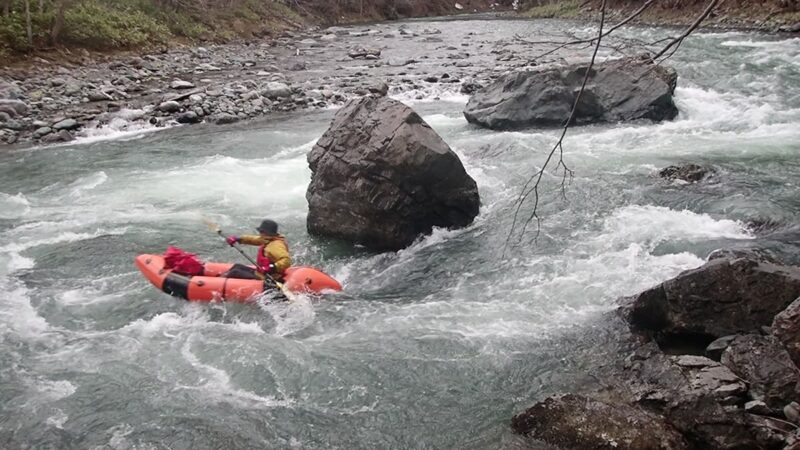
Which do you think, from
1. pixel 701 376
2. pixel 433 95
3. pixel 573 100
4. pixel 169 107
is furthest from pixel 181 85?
pixel 701 376

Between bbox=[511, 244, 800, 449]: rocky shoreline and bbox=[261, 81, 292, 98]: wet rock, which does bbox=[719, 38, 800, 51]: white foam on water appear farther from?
bbox=[511, 244, 800, 449]: rocky shoreline

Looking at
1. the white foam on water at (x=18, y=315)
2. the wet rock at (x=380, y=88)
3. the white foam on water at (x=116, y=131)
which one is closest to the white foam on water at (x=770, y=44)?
the wet rock at (x=380, y=88)

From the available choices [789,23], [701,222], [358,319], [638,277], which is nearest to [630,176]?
[701,222]

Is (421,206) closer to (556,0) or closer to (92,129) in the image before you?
(92,129)

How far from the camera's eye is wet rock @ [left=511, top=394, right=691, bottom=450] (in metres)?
4.66

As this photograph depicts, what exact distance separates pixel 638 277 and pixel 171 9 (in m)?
27.6

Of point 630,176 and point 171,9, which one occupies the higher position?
point 171,9

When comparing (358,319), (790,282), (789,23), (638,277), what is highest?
(789,23)

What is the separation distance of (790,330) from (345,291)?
4.82 meters

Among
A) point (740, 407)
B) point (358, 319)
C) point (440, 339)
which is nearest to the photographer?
point (740, 407)

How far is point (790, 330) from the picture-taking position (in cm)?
505

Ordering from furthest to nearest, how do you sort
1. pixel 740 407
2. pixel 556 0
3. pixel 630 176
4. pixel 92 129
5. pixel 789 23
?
pixel 556 0, pixel 789 23, pixel 92 129, pixel 630 176, pixel 740 407

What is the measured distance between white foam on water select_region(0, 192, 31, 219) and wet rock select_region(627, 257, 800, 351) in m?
10.0

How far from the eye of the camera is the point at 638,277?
7504mm
